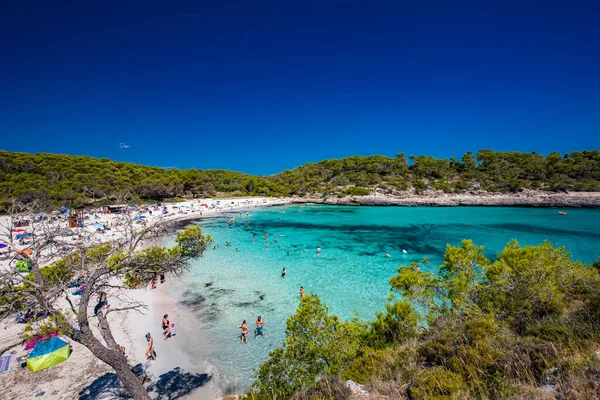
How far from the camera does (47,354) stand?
833 centimetres

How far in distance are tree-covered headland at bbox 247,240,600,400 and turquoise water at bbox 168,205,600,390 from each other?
15.8ft

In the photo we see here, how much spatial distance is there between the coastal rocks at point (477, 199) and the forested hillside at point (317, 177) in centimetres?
281

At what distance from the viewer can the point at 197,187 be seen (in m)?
76.2

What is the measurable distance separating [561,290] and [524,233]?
113 feet

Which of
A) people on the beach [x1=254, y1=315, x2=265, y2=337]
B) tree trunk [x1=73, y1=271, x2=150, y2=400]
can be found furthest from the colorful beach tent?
people on the beach [x1=254, y1=315, x2=265, y2=337]

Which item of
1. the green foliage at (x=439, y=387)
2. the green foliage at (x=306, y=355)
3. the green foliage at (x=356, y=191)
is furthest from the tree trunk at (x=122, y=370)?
the green foliage at (x=356, y=191)

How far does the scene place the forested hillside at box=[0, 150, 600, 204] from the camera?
166 ft

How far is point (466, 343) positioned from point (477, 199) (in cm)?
7760

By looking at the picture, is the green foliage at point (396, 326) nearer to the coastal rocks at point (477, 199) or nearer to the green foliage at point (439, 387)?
the green foliage at point (439, 387)

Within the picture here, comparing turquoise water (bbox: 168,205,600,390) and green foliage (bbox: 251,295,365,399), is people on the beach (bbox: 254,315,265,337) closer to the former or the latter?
turquoise water (bbox: 168,205,600,390)

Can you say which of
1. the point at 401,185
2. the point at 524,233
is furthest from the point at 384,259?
the point at 401,185

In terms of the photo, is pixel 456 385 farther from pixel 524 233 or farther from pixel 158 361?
pixel 524 233

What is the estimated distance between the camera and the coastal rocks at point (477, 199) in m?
58.5

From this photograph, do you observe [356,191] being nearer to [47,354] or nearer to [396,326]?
[396,326]
